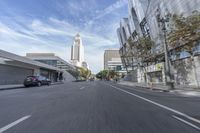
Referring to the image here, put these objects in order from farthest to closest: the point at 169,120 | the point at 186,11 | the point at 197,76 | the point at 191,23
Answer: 1. the point at 186,11
2. the point at 197,76
3. the point at 191,23
4. the point at 169,120

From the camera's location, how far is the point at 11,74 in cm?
3947

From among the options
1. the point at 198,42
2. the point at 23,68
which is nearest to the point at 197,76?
the point at 198,42

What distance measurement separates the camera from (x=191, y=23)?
Result: 74.7 feet

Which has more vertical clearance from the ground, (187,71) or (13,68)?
(13,68)

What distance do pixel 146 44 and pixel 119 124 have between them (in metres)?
39.0

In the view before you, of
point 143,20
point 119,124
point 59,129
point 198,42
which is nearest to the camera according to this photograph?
point 59,129

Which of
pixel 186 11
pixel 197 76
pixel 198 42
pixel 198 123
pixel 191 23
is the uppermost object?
pixel 186 11

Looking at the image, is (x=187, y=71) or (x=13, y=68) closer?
(x=187, y=71)

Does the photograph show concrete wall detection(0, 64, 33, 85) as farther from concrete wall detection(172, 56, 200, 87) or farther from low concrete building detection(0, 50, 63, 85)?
concrete wall detection(172, 56, 200, 87)

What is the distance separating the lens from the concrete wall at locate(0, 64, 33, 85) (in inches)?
1422

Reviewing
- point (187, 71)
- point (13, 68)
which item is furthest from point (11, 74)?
point (187, 71)

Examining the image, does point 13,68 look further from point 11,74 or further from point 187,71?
point 187,71

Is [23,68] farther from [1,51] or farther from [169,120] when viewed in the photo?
[169,120]

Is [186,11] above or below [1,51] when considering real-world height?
above
